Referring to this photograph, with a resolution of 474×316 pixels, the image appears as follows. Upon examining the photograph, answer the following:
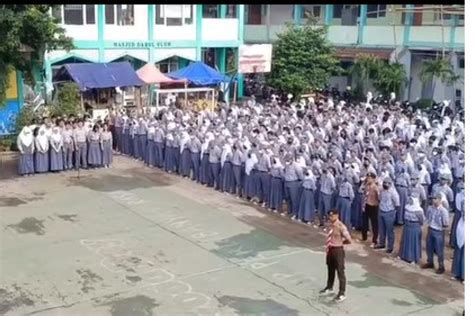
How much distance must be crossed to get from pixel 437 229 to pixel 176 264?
330 cm

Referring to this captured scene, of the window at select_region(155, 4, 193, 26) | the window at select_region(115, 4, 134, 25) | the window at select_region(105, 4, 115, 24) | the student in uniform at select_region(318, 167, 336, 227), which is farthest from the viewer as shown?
the window at select_region(155, 4, 193, 26)

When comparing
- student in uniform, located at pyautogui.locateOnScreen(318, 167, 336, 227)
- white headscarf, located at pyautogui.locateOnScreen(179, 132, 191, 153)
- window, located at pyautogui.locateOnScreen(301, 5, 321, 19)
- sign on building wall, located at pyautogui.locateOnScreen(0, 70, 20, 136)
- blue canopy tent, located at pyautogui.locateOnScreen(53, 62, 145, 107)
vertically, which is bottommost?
student in uniform, located at pyautogui.locateOnScreen(318, 167, 336, 227)

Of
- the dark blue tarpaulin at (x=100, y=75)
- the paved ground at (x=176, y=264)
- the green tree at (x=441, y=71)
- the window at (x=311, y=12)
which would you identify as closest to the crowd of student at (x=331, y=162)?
the paved ground at (x=176, y=264)

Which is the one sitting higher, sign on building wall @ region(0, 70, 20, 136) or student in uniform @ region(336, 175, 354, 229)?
sign on building wall @ region(0, 70, 20, 136)

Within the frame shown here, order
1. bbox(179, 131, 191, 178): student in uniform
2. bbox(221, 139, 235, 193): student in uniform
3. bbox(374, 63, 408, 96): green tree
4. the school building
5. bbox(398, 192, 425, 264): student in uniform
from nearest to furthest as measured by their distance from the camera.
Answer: bbox(398, 192, 425, 264): student in uniform
bbox(221, 139, 235, 193): student in uniform
bbox(179, 131, 191, 178): student in uniform
the school building
bbox(374, 63, 408, 96): green tree

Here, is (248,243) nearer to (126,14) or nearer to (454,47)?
(126,14)

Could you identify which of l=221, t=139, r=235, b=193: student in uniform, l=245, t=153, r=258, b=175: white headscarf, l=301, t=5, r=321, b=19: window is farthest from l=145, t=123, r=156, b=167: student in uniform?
l=301, t=5, r=321, b=19: window

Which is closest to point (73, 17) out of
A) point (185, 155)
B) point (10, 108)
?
point (10, 108)

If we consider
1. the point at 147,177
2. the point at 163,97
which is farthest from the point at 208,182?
the point at 163,97

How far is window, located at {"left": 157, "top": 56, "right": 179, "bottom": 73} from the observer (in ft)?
73.8

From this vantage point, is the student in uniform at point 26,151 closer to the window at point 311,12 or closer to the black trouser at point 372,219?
the black trouser at point 372,219

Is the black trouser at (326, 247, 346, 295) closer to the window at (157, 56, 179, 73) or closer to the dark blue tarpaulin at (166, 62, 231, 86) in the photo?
the dark blue tarpaulin at (166, 62, 231, 86)

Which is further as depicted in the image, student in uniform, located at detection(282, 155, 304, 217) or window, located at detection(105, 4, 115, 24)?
window, located at detection(105, 4, 115, 24)

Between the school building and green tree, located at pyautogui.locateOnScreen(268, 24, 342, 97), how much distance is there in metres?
1.24
